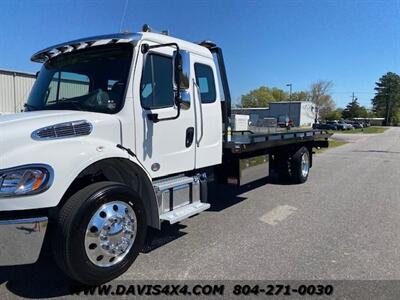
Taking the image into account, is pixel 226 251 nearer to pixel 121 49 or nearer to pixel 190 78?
pixel 190 78

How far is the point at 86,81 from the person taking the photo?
4.62 meters

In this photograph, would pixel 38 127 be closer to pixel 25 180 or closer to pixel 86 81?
pixel 25 180

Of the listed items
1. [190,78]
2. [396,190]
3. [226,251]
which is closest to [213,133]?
[190,78]

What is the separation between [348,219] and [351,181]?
4.35m

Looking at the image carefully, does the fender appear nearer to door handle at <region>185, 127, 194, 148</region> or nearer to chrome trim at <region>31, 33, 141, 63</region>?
door handle at <region>185, 127, 194, 148</region>

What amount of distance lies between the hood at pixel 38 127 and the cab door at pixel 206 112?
5.10 feet

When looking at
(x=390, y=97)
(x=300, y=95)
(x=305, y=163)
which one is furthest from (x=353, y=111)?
(x=305, y=163)

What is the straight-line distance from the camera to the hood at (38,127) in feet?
11.1

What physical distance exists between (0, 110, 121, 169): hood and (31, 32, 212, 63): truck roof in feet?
3.18

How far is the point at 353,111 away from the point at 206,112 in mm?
139335

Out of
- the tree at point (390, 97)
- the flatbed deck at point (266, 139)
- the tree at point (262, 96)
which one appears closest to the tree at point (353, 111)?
the tree at point (390, 97)

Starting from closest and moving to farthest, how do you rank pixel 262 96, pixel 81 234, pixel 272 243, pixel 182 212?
pixel 81 234
pixel 182 212
pixel 272 243
pixel 262 96

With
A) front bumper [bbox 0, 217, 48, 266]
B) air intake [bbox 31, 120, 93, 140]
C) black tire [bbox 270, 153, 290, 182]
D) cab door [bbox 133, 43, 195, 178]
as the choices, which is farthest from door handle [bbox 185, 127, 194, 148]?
black tire [bbox 270, 153, 290, 182]

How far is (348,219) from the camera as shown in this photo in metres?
6.57
